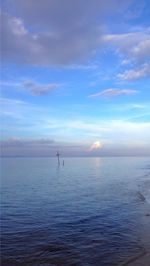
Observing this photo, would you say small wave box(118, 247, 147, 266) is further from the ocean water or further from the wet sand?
the ocean water

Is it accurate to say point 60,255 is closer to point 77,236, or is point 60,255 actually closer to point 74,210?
point 77,236

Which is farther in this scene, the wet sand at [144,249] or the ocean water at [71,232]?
the ocean water at [71,232]

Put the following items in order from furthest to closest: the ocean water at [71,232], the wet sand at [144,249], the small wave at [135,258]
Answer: the ocean water at [71,232] → the small wave at [135,258] → the wet sand at [144,249]

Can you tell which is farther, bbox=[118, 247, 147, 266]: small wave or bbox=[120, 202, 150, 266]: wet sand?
bbox=[118, 247, 147, 266]: small wave

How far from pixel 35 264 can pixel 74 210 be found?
692 inches

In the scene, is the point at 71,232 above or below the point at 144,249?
below

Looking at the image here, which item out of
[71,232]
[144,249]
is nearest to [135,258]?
[144,249]

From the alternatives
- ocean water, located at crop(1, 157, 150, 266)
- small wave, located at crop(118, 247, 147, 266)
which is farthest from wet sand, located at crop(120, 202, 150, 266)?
ocean water, located at crop(1, 157, 150, 266)

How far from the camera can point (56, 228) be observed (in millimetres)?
27078

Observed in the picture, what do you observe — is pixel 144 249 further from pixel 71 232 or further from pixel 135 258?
pixel 71 232

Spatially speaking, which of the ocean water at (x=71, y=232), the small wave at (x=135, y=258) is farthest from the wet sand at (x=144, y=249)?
the ocean water at (x=71, y=232)

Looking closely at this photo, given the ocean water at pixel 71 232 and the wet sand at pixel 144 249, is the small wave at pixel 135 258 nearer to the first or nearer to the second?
the wet sand at pixel 144 249

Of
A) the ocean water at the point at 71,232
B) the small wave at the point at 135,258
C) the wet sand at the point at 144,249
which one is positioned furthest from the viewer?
the ocean water at the point at 71,232

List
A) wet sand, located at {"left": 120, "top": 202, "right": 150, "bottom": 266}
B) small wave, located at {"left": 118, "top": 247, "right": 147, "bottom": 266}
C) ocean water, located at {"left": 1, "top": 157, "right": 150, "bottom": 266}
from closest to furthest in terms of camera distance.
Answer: wet sand, located at {"left": 120, "top": 202, "right": 150, "bottom": 266} → small wave, located at {"left": 118, "top": 247, "right": 147, "bottom": 266} → ocean water, located at {"left": 1, "top": 157, "right": 150, "bottom": 266}
